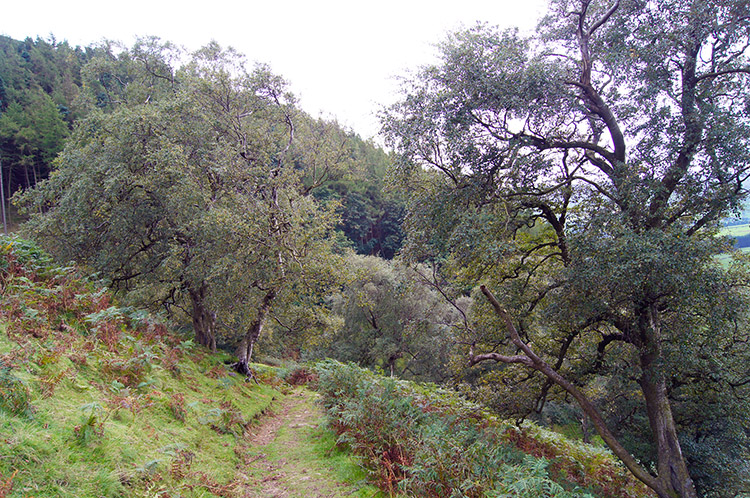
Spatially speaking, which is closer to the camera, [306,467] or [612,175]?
[306,467]

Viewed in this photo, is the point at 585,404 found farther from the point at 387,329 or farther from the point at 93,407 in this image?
the point at 387,329

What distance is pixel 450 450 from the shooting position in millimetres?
5250

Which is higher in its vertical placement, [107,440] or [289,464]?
[107,440]

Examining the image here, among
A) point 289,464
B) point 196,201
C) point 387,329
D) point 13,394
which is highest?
point 196,201

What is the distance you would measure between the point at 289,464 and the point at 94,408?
3.52 m

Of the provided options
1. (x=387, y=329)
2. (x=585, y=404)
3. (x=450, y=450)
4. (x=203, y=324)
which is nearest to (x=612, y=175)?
(x=585, y=404)

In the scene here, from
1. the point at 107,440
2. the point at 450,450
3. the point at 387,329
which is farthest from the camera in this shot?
the point at 387,329

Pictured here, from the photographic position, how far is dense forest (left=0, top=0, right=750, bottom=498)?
22.8 feet

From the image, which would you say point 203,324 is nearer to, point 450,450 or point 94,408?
point 94,408

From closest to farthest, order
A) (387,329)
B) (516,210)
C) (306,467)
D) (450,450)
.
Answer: (450,450) < (306,467) < (516,210) < (387,329)

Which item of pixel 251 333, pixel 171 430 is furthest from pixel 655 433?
pixel 251 333

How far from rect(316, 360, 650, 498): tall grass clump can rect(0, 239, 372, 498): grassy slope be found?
2.76ft

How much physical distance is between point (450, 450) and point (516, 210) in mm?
5251

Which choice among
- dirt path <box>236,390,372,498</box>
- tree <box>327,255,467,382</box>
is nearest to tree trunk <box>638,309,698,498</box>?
dirt path <box>236,390,372,498</box>
